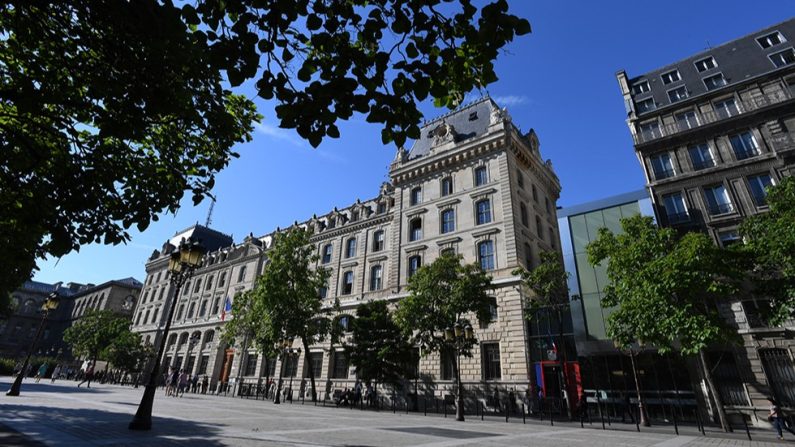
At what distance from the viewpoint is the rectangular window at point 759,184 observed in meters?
22.6

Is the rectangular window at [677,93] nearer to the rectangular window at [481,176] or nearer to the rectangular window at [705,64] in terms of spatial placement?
the rectangular window at [705,64]

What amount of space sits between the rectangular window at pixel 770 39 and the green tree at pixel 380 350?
34700 mm

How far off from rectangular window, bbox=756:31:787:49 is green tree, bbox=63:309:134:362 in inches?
2668

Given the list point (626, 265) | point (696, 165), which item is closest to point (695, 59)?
point (696, 165)

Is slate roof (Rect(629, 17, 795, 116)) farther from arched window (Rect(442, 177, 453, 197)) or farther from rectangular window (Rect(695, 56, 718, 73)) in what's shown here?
arched window (Rect(442, 177, 453, 197))

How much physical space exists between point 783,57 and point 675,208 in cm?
1395

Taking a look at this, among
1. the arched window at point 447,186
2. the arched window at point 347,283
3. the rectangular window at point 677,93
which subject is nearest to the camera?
the rectangular window at point 677,93

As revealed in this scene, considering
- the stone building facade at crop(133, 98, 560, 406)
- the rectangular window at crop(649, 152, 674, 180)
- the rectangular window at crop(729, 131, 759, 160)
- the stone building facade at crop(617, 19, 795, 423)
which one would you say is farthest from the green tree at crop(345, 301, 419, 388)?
the rectangular window at crop(729, 131, 759, 160)

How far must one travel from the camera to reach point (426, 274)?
22234mm

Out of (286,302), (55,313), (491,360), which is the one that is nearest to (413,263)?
(491,360)

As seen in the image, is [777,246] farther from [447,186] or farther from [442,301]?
[447,186]

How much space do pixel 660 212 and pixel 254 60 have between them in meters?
28.3

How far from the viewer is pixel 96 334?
152 ft

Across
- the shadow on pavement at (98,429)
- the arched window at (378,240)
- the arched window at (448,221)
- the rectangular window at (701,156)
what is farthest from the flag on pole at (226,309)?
the rectangular window at (701,156)
